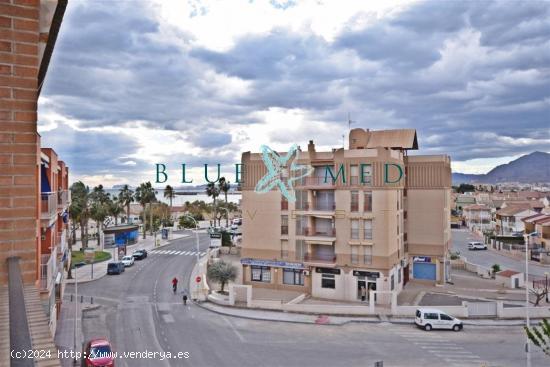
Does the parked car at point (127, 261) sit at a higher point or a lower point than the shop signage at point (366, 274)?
lower

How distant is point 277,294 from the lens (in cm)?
4259

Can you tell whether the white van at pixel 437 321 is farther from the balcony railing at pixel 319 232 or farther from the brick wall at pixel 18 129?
the brick wall at pixel 18 129

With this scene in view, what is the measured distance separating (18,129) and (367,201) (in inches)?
1501

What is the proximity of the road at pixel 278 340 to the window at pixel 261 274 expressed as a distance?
910 cm

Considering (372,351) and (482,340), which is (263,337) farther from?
(482,340)

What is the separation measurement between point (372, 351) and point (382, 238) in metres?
→ 14.5

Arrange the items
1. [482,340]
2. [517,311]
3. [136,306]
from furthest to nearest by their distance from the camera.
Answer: [136,306], [517,311], [482,340]

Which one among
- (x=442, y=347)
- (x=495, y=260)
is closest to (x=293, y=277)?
(x=442, y=347)

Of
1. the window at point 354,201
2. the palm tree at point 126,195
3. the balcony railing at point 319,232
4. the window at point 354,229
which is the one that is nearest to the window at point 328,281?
the balcony railing at point 319,232

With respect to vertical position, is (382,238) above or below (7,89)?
below

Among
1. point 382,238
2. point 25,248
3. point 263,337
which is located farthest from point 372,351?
point 25,248

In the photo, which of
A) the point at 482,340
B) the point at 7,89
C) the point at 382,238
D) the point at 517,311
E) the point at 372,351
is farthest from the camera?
the point at 382,238

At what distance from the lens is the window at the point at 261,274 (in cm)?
4534

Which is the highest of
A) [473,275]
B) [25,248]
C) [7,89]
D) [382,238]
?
[7,89]
